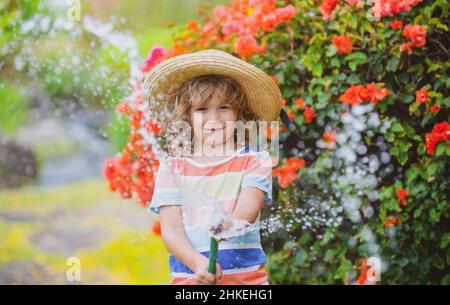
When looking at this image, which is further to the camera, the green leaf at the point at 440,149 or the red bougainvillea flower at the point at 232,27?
the red bougainvillea flower at the point at 232,27

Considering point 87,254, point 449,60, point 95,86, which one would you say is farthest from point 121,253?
point 449,60

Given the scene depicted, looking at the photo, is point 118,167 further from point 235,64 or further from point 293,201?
point 235,64

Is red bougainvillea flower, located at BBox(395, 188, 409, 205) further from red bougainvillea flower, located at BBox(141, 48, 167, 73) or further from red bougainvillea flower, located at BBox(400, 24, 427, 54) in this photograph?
red bougainvillea flower, located at BBox(141, 48, 167, 73)

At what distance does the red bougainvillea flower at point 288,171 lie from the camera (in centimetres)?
264

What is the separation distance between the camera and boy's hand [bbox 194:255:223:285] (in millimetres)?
1646

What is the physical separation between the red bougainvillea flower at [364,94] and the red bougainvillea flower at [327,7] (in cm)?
34

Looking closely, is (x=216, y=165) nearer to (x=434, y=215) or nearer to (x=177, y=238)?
(x=177, y=238)

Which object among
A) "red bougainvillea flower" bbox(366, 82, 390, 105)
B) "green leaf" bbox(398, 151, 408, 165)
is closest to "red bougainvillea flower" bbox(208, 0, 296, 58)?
"red bougainvillea flower" bbox(366, 82, 390, 105)

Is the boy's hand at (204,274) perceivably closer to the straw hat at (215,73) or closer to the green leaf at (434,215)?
the straw hat at (215,73)

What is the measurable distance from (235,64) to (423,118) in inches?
41.3

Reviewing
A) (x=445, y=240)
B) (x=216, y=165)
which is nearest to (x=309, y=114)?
(x=445, y=240)

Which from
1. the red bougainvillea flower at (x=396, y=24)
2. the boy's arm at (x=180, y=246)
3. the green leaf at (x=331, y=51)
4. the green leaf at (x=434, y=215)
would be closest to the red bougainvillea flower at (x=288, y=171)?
the green leaf at (x=331, y=51)

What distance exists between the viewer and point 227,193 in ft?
5.98

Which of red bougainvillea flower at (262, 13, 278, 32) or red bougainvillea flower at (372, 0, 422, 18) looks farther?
red bougainvillea flower at (262, 13, 278, 32)
